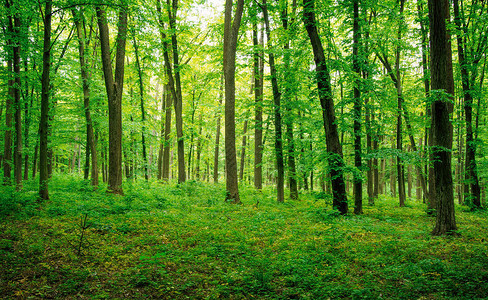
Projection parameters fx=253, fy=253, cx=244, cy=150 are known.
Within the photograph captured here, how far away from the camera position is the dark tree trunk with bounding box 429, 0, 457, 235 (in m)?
6.67

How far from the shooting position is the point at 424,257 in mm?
5344

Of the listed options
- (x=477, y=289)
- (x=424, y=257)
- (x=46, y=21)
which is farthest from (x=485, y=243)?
(x=46, y=21)

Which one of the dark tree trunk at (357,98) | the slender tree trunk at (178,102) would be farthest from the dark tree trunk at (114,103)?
the dark tree trunk at (357,98)

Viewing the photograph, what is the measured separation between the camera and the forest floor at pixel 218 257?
393 cm

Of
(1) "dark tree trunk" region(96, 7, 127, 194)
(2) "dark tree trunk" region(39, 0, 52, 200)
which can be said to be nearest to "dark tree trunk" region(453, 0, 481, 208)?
(1) "dark tree trunk" region(96, 7, 127, 194)

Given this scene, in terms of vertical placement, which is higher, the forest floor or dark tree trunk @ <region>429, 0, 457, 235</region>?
dark tree trunk @ <region>429, 0, 457, 235</region>

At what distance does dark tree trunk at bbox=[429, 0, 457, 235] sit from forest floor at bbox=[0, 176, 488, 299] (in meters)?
0.76

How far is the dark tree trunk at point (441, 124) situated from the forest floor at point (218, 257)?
2.49 ft

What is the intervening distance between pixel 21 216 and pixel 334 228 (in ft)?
28.7

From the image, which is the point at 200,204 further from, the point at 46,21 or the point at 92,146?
the point at 46,21

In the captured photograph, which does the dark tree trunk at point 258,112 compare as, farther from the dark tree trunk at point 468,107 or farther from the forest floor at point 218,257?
the dark tree trunk at point 468,107

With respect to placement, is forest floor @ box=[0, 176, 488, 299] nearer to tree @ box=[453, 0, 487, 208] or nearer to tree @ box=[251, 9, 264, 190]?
tree @ box=[251, 9, 264, 190]

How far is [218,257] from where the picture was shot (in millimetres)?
5301

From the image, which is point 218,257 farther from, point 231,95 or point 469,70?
point 469,70
